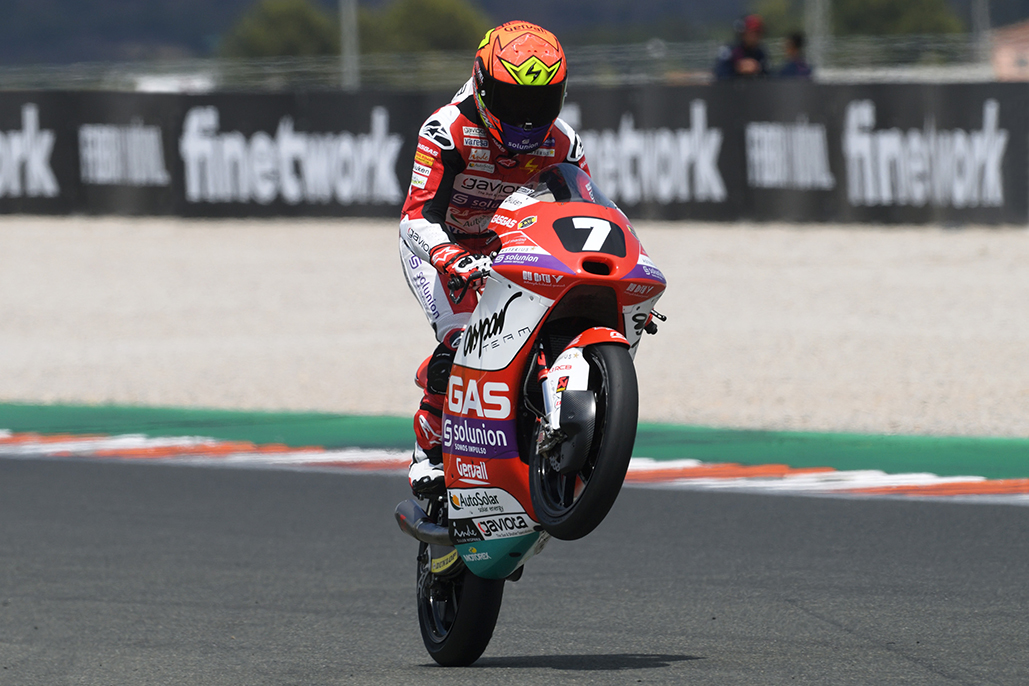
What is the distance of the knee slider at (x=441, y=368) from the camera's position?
5012 millimetres

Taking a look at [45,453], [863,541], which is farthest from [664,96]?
[863,541]

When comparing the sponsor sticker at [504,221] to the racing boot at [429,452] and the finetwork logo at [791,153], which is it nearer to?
the racing boot at [429,452]

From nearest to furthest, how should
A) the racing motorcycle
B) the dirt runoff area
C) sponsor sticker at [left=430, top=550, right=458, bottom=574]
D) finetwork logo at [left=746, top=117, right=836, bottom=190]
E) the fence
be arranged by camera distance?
the racing motorcycle, sponsor sticker at [left=430, top=550, right=458, bottom=574], the dirt runoff area, finetwork logo at [left=746, top=117, right=836, bottom=190], the fence

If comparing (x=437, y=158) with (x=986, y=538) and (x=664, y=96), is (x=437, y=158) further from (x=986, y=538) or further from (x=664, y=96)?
(x=664, y=96)

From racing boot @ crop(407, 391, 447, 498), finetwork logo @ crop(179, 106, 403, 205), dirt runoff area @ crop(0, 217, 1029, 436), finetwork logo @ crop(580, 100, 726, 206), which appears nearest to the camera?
racing boot @ crop(407, 391, 447, 498)

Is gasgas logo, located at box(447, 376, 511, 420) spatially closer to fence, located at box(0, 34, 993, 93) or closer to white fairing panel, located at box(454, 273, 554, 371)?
white fairing panel, located at box(454, 273, 554, 371)

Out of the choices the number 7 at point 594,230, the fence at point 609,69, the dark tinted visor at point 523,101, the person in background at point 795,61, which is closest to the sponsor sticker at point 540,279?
the number 7 at point 594,230

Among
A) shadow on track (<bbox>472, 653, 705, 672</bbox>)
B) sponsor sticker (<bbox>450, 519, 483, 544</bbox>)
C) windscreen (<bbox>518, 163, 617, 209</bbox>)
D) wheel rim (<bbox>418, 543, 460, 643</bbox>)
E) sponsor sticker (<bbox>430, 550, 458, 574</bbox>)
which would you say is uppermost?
windscreen (<bbox>518, 163, 617, 209</bbox>)

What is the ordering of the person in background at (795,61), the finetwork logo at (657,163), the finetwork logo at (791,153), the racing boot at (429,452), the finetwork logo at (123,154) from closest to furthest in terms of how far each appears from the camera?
the racing boot at (429,452) → the finetwork logo at (791,153) → the person in background at (795,61) → the finetwork logo at (657,163) → the finetwork logo at (123,154)

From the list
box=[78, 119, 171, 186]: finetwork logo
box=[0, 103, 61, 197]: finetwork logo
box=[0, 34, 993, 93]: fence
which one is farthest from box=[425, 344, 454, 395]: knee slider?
box=[0, 103, 61, 197]: finetwork logo

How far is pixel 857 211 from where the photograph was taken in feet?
57.7

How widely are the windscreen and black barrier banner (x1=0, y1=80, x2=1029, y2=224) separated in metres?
12.8

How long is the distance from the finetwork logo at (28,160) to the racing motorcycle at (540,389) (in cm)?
1688

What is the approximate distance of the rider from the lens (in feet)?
15.3
